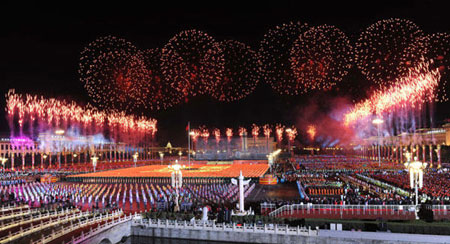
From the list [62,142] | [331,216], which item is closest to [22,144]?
[62,142]

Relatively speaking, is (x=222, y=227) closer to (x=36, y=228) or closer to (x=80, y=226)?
(x=80, y=226)

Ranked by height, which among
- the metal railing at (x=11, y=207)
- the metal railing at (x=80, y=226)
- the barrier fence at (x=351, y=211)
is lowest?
the barrier fence at (x=351, y=211)

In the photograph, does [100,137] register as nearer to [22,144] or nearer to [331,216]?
[22,144]

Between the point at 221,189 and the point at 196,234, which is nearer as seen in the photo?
the point at 196,234

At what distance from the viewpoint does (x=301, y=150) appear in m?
171

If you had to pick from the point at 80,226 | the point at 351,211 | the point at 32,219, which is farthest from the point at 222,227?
the point at 32,219

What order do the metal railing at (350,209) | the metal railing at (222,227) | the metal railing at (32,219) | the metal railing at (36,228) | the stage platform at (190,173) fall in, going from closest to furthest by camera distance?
the metal railing at (36,228) → the metal railing at (222,227) → the metal railing at (32,219) → the metal railing at (350,209) → the stage platform at (190,173)

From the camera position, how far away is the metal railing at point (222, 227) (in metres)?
21.0

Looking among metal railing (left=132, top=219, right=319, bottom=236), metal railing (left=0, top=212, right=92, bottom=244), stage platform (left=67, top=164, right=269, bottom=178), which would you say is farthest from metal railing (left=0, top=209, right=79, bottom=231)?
stage platform (left=67, top=164, right=269, bottom=178)

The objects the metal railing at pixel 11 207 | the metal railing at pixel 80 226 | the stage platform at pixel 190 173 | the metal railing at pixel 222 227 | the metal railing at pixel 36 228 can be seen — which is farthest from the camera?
the stage platform at pixel 190 173

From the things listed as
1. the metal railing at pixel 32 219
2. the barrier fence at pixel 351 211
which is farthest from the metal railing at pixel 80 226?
the barrier fence at pixel 351 211

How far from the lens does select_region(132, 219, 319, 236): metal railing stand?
21016 mm

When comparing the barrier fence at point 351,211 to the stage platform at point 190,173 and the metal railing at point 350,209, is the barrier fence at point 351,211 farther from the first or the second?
the stage platform at point 190,173

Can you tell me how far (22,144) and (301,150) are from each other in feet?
368
